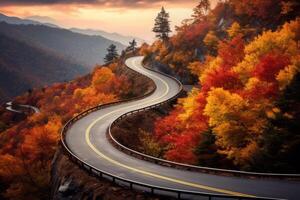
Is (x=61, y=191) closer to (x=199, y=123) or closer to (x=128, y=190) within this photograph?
(x=128, y=190)

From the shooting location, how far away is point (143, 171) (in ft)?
97.0

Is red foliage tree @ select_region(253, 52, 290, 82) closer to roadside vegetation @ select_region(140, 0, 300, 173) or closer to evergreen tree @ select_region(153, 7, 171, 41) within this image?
roadside vegetation @ select_region(140, 0, 300, 173)

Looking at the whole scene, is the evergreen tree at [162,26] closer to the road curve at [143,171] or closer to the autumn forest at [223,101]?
the autumn forest at [223,101]

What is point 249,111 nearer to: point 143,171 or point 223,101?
point 223,101

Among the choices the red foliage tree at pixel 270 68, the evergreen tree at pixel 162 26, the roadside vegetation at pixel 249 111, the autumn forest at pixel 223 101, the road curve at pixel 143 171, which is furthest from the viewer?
the evergreen tree at pixel 162 26

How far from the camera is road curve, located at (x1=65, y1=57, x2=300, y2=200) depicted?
2369cm

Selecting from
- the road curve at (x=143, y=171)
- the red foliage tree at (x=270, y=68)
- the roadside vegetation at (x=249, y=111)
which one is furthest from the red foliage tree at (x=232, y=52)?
the road curve at (x=143, y=171)

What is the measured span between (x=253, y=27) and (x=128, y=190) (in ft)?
169

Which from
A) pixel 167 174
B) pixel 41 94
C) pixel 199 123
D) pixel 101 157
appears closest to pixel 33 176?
pixel 101 157

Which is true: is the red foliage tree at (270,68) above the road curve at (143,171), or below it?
above

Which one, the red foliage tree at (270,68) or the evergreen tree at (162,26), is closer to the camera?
the red foliage tree at (270,68)

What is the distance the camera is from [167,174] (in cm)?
2834

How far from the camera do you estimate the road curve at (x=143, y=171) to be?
23.7 metres

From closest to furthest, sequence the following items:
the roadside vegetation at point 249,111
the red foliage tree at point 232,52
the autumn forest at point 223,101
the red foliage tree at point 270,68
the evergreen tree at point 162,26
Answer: the roadside vegetation at point 249,111
the autumn forest at point 223,101
the red foliage tree at point 270,68
the red foliage tree at point 232,52
the evergreen tree at point 162,26
